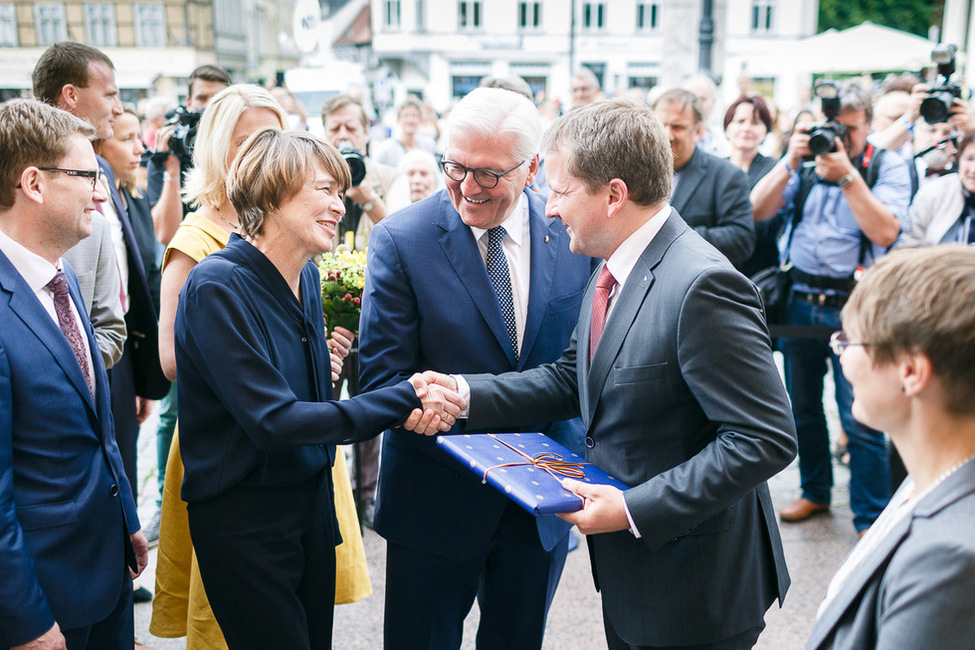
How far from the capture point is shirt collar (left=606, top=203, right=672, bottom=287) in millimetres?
2018

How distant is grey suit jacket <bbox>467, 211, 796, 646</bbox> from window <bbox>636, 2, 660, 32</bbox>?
45499mm

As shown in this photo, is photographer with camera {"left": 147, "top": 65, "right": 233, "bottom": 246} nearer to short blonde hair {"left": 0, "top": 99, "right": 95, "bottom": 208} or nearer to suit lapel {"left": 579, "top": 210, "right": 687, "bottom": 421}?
short blonde hair {"left": 0, "top": 99, "right": 95, "bottom": 208}

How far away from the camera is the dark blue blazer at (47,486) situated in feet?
5.97

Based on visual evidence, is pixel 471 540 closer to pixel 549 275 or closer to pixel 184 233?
pixel 549 275

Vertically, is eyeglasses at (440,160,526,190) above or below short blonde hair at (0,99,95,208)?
below

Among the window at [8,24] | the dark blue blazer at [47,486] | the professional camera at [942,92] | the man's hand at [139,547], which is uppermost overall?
the window at [8,24]

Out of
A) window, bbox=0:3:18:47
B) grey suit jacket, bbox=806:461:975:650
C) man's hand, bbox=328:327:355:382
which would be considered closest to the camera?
grey suit jacket, bbox=806:461:975:650

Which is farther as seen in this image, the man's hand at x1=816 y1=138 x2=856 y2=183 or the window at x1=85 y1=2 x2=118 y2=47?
the window at x1=85 y1=2 x2=118 y2=47

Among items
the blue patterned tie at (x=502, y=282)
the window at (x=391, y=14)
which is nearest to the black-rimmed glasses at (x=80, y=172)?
the blue patterned tie at (x=502, y=282)

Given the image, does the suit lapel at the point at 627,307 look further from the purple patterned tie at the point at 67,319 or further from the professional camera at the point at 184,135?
the professional camera at the point at 184,135

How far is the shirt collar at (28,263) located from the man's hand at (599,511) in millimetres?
1448

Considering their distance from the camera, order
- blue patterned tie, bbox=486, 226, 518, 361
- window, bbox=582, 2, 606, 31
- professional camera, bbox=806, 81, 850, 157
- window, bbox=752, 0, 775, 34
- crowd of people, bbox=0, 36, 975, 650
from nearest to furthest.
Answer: crowd of people, bbox=0, 36, 975, 650
blue patterned tie, bbox=486, 226, 518, 361
professional camera, bbox=806, 81, 850, 157
window, bbox=752, 0, 775, 34
window, bbox=582, 2, 606, 31

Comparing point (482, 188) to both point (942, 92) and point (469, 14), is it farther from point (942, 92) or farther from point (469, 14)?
point (469, 14)

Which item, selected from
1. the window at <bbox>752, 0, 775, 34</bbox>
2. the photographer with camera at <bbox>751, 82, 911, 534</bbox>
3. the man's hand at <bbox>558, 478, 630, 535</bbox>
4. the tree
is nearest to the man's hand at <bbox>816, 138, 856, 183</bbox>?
the photographer with camera at <bbox>751, 82, 911, 534</bbox>
